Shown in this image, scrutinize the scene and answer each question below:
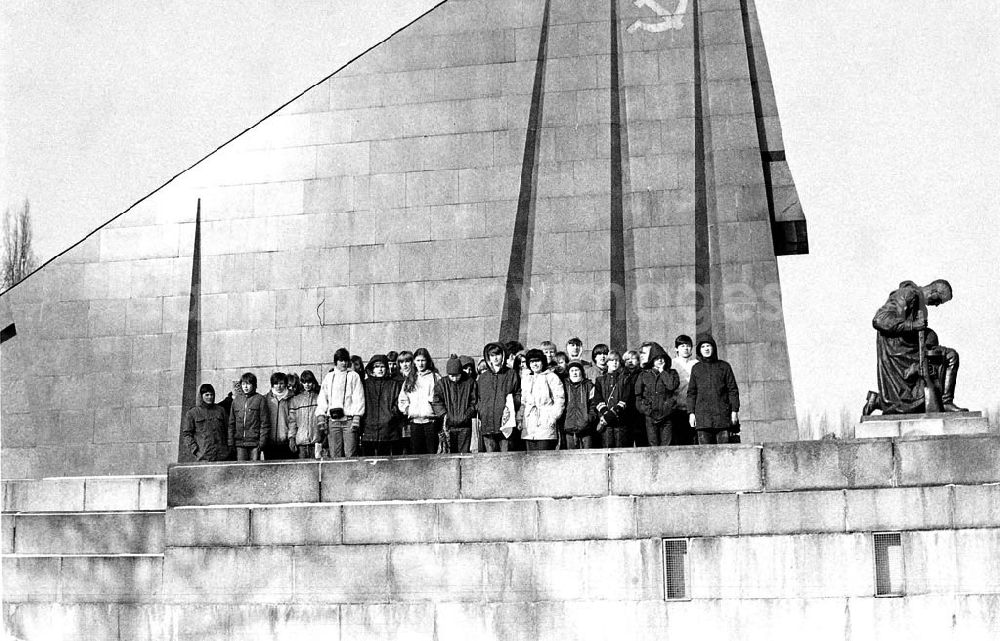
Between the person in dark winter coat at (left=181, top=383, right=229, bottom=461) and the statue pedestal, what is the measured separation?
20.4 ft

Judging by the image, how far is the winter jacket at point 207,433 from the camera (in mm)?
13938

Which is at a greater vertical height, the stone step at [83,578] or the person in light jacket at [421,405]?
the person in light jacket at [421,405]

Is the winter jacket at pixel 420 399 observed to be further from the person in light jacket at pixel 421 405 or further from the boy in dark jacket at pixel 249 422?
the boy in dark jacket at pixel 249 422

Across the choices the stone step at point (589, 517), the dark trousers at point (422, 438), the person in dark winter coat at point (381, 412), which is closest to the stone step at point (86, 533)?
the stone step at point (589, 517)

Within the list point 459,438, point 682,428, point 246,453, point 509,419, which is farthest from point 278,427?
point 682,428

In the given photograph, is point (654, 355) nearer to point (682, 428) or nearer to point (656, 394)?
point (656, 394)

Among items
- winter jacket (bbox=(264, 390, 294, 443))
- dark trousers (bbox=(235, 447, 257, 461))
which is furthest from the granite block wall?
dark trousers (bbox=(235, 447, 257, 461))

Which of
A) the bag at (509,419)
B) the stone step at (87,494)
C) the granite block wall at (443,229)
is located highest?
the granite block wall at (443,229)

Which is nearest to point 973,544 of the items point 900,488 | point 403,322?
point 900,488

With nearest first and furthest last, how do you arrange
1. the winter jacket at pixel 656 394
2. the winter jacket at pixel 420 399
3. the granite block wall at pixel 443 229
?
the winter jacket at pixel 656 394 → the winter jacket at pixel 420 399 → the granite block wall at pixel 443 229

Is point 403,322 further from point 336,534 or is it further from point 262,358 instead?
point 336,534

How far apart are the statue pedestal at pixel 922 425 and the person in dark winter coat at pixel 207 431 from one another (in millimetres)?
6214

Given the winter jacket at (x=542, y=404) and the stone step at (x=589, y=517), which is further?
the winter jacket at (x=542, y=404)

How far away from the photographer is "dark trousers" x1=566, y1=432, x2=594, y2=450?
1277cm
